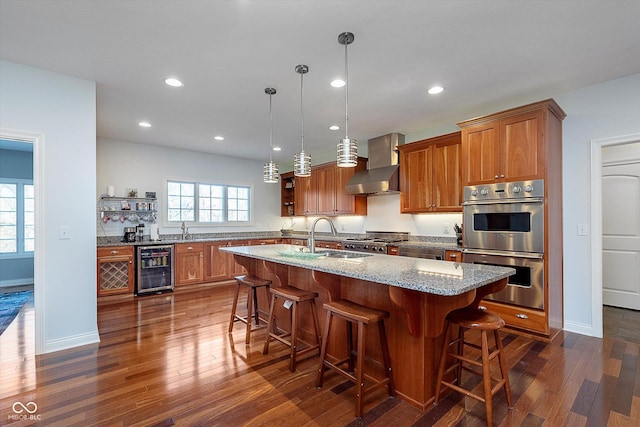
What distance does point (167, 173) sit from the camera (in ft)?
19.4

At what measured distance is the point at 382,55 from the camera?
262 centimetres

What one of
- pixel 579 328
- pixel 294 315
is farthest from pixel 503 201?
pixel 294 315

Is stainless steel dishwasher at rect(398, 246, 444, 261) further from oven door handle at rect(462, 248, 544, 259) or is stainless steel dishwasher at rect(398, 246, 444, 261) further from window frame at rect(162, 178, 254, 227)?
window frame at rect(162, 178, 254, 227)

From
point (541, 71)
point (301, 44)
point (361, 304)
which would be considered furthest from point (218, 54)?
point (541, 71)

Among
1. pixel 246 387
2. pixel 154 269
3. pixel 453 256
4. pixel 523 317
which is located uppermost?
pixel 453 256

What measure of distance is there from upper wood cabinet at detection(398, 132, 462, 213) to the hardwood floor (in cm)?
192

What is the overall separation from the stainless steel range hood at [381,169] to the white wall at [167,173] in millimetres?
2793

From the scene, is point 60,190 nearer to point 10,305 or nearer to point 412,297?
point 10,305

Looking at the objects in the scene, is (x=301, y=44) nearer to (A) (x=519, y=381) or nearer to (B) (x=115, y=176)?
(A) (x=519, y=381)

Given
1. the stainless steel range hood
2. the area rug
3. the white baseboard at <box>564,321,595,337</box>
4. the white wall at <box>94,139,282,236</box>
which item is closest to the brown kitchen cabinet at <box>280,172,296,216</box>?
the white wall at <box>94,139,282,236</box>

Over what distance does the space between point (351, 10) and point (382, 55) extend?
65 cm

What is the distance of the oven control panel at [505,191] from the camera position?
308 cm

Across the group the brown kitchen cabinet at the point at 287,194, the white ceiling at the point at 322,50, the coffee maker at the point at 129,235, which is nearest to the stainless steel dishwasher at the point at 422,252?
the white ceiling at the point at 322,50

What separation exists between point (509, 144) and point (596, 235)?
1.28 metres
